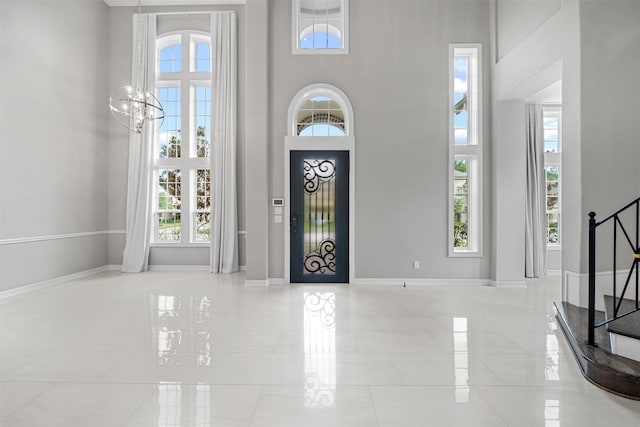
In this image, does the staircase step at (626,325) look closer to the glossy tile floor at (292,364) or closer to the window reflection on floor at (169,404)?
the glossy tile floor at (292,364)

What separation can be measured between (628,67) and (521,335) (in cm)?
326

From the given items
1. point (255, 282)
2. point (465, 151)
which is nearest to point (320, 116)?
point (465, 151)

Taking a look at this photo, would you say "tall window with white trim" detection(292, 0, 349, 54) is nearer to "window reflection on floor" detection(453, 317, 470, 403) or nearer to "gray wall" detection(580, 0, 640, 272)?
"gray wall" detection(580, 0, 640, 272)

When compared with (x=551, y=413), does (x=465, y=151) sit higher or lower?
higher

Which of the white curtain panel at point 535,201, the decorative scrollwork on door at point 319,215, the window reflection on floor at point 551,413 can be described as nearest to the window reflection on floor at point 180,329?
the decorative scrollwork on door at point 319,215

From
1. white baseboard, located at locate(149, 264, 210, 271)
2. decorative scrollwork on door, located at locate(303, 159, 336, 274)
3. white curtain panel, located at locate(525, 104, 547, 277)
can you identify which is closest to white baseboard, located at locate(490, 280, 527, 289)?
white curtain panel, located at locate(525, 104, 547, 277)

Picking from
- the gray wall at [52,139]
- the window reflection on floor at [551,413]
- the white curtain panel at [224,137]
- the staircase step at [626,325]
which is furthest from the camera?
the white curtain panel at [224,137]

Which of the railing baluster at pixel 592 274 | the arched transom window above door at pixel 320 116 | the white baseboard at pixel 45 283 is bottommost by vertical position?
the white baseboard at pixel 45 283

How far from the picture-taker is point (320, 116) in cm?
661

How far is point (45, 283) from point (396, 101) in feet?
21.5

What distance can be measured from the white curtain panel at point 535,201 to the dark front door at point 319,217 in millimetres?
3506

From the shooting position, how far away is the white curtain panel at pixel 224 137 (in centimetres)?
759

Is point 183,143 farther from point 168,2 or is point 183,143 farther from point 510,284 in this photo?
point 510,284

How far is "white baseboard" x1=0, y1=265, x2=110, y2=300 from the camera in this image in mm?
5531
